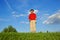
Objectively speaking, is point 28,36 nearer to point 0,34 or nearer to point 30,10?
point 0,34

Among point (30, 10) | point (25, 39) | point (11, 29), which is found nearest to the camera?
point (25, 39)

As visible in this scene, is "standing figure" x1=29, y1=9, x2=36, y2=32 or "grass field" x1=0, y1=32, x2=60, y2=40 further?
"standing figure" x1=29, y1=9, x2=36, y2=32

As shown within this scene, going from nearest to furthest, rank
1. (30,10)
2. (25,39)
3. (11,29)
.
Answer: (25,39), (30,10), (11,29)

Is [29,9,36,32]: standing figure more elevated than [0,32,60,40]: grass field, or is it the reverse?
[29,9,36,32]: standing figure

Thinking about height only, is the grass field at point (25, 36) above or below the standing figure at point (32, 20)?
below

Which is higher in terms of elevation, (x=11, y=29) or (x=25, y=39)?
(x=11, y=29)

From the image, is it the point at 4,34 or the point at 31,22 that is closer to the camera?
the point at 4,34

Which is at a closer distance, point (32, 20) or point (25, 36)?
point (25, 36)

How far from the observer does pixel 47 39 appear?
13.5 m

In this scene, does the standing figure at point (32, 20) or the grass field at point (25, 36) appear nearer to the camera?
the grass field at point (25, 36)

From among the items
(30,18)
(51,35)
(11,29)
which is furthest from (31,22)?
(51,35)

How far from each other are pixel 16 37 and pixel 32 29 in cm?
562

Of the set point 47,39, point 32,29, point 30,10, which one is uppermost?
point 30,10

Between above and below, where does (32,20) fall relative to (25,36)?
above
